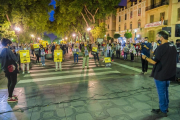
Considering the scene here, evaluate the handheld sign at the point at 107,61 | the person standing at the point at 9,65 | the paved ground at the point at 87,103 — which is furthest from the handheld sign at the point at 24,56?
the handheld sign at the point at 107,61

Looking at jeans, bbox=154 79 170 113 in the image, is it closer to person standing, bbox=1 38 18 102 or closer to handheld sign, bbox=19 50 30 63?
person standing, bbox=1 38 18 102

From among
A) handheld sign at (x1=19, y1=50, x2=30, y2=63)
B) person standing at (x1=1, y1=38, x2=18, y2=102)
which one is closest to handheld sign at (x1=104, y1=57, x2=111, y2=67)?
handheld sign at (x1=19, y1=50, x2=30, y2=63)

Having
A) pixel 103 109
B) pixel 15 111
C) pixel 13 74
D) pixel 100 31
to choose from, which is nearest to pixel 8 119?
pixel 15 111

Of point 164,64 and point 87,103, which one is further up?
point 164,64

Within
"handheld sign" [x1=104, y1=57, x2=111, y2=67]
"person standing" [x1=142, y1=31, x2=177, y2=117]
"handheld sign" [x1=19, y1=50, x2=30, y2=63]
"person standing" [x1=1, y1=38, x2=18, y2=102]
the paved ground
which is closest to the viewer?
"person standing" [x1=142, y1=31, x2=177, y2=117]

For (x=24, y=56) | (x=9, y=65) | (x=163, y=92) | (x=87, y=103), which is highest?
(x=24, y=56)

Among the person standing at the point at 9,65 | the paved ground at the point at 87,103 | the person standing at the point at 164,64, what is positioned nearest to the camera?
the person standing at the point at 164,64

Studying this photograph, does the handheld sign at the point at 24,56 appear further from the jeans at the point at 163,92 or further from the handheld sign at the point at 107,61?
the jeans at the point at 163,92

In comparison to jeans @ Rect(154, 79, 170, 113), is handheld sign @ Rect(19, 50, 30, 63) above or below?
above

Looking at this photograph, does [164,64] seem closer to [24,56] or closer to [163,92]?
[163,92]

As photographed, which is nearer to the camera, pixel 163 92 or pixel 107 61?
pixel 163 92

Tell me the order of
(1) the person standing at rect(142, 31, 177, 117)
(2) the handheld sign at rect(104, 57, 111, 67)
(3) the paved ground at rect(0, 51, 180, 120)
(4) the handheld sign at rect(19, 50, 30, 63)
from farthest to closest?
(2) the handheld sign at rect(104, 57, 111, 67) → (4) the handheld sign at rect(19, 50, 30, 63) → (3) the paved ground at rect(0, 51, 180, 120) → (1) the person standing at rect(142, 31, 177, 117)

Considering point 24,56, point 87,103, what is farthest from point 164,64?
point 24,56

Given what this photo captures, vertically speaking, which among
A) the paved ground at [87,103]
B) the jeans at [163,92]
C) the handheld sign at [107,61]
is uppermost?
the handheld sign at [107,61]
